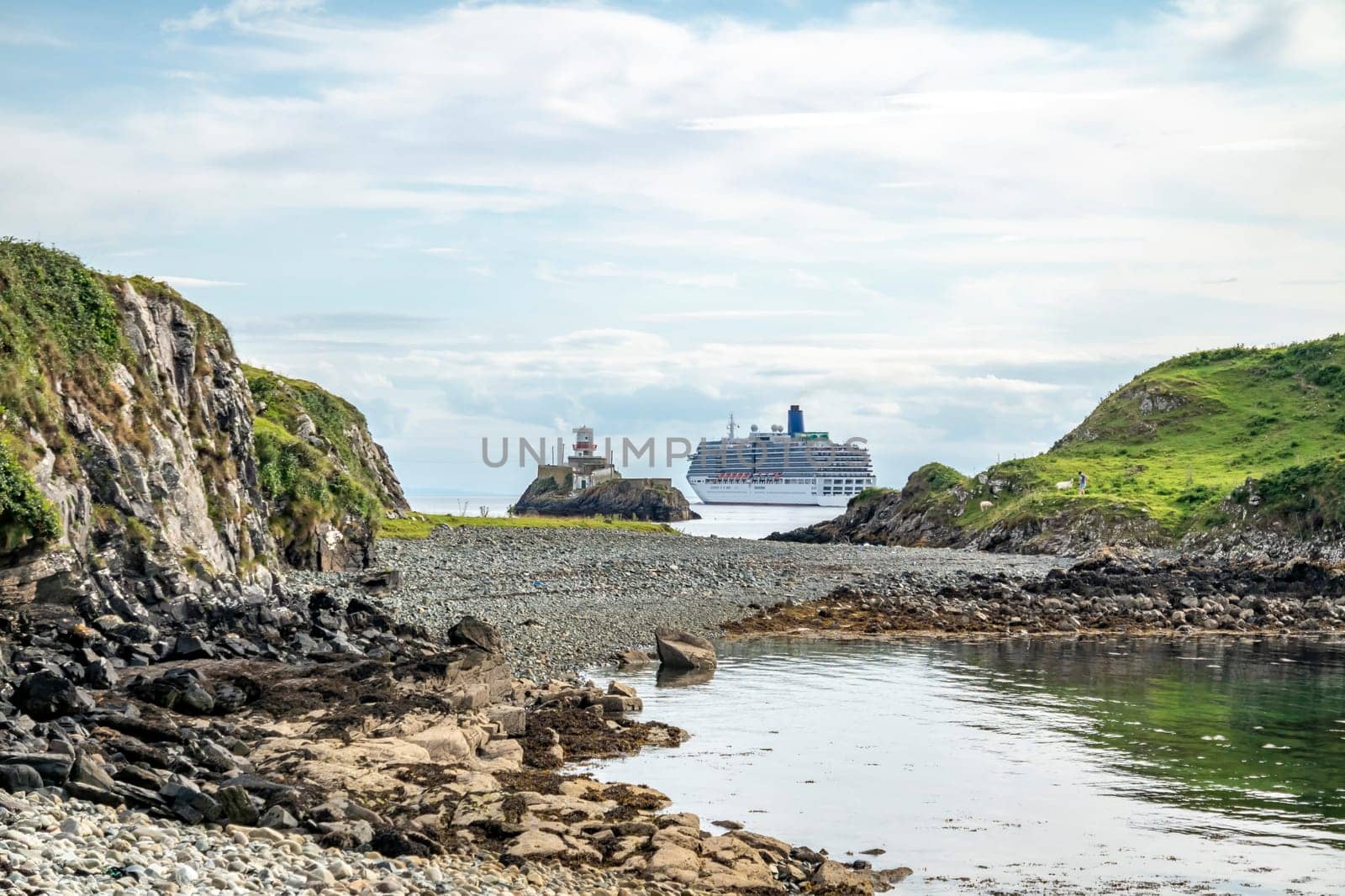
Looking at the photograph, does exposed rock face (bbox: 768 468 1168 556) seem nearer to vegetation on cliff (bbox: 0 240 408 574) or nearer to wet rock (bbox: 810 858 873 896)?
vegetation on cliff (bbox: 0 240 408 574)

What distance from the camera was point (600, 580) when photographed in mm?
53094

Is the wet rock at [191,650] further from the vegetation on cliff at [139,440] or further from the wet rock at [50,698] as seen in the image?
the wet rock at [50,698]

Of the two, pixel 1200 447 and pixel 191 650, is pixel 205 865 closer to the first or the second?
pixel 191 650

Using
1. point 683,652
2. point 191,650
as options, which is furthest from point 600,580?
point 191,650

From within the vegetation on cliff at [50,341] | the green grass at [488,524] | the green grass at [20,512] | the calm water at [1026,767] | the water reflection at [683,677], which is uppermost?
the vegetation on cliff at [50,341]

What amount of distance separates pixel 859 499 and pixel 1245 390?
38.2 meters

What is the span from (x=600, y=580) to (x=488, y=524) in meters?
42.0

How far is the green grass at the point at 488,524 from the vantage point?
74.6 meters

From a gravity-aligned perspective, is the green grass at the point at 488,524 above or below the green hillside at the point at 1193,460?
below

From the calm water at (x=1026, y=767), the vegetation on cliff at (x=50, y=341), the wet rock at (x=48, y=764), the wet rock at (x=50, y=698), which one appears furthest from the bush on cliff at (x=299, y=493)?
the wet rock at (x=48, y=764)

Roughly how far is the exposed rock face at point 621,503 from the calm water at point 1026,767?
13169 cm

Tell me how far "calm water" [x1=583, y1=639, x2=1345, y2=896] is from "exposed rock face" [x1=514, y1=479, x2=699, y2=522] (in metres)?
132

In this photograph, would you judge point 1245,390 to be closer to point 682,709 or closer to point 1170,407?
point 1170,407

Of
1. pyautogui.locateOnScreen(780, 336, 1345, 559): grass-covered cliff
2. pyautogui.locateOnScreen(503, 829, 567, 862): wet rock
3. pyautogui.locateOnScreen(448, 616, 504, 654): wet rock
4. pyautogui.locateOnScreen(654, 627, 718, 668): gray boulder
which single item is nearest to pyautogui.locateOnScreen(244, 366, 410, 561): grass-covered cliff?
pyautogui.locateOnScreen(654, 627, 718, 668): gray boulder
